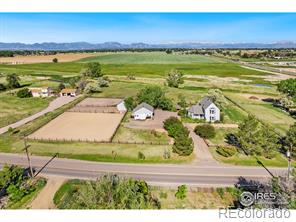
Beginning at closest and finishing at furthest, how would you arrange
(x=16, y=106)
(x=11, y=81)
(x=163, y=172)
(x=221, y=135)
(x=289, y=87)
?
(x=163, y=172) < (x=221, y=135) < (x=16, y=106) < (x=289, y=87) < (x=11, y=81)

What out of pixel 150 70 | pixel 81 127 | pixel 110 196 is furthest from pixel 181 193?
pixel 150 70

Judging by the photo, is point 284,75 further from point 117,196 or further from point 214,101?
point 117,196

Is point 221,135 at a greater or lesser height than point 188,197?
greater

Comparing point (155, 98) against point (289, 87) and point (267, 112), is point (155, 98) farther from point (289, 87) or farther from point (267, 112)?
point (289, 87)

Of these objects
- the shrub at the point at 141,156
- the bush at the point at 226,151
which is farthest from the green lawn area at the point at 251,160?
the shrub at the point at 141,156

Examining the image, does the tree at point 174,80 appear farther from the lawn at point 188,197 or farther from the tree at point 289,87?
the lawn at point 188,197

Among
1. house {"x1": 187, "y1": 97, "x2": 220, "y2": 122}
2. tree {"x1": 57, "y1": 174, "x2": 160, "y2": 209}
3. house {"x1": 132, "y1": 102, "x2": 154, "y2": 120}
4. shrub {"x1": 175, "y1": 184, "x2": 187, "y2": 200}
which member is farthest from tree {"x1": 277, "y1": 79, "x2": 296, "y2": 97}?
tree {"x1": 57, "y1": 174, "x2": 160, "y2": 209}

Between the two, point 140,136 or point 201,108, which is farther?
point 201,108
